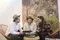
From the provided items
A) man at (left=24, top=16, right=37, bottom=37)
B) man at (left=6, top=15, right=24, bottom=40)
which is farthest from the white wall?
man at (left=24, top=16, right=37, bottom=37)

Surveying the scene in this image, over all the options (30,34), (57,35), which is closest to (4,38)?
(30,34)

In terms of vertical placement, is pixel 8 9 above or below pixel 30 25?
above

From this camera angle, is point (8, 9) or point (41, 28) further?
point (8, 9)

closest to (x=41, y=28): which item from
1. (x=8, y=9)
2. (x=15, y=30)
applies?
(x=15, y=30)

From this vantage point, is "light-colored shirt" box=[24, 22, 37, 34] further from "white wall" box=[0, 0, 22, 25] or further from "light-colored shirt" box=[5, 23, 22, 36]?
"white wall" box=[0, 0, 22, 25]

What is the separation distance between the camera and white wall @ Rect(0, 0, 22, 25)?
1834 mm

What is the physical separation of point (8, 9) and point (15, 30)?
0.33 m

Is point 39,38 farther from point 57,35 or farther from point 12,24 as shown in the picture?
point 12,24

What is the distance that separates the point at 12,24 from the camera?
A: 180 cm

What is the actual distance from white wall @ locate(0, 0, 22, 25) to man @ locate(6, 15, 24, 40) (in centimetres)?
8

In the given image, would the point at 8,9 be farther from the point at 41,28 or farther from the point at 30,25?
the point at 41,28

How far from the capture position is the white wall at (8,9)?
183 cm

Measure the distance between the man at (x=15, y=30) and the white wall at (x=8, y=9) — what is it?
0.08m

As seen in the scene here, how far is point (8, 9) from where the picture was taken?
186cm
